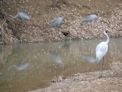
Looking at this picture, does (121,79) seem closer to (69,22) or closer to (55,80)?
(55,80)

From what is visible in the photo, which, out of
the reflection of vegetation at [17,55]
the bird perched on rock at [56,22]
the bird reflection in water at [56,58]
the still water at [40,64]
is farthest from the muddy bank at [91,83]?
the bird perched on rock at [56,22]

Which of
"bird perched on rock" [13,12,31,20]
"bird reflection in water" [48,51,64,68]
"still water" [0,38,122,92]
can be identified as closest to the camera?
"still water" [0,38,122,92]

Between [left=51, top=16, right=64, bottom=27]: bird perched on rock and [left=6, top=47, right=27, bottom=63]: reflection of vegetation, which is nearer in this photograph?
[left=6, top=47, right=27, bottom=63]: reflection of vegetation

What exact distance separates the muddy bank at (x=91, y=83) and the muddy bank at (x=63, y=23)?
10462 millimetres

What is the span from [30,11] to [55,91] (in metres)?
14.7

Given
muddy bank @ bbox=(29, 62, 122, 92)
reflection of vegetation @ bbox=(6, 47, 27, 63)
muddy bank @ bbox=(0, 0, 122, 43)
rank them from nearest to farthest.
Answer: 1. muddy bank @ bbox=(29, 62, 122, 92)
2. reflection of vegetation @ bbox=(6, 47, 27, 63)
3. muddy bank @ bbox=(0, 0, 122, 43)

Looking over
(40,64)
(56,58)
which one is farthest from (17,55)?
(40,64)

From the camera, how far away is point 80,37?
2236cm

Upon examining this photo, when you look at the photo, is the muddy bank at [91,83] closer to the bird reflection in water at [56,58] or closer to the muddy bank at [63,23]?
the bird reflection in water at [56,58]

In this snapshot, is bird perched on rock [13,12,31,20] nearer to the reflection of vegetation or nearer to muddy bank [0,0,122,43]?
muddy bank [0,0,122,43]

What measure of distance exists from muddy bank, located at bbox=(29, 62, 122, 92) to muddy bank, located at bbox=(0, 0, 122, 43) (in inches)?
412

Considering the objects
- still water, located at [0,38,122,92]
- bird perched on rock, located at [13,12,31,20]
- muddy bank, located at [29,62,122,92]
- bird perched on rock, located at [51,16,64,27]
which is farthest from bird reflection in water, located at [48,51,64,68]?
bird perched on rock, located at [13,12,31,20]

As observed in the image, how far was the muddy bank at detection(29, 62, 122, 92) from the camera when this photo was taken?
9.47 meters

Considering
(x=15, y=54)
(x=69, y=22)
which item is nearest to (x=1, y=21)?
(x=69, y=22)
